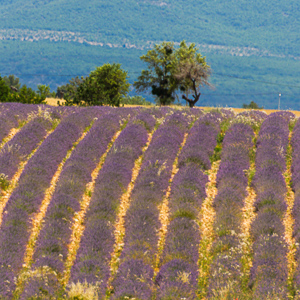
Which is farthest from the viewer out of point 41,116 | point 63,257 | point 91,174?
point 41,116

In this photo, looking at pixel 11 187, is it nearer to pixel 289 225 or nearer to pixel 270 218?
pixel 270 218

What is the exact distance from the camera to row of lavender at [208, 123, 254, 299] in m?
8.89

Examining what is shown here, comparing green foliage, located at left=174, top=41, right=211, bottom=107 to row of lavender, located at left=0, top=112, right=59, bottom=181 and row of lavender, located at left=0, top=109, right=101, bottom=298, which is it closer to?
row of lavender, located at left=0, top=112, right=59, bottom=181

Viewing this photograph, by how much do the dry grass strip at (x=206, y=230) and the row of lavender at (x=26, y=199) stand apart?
14.0ft

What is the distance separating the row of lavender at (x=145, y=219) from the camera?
8703 millimetres

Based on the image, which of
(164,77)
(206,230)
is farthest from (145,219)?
(164,77)

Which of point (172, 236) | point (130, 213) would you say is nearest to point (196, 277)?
point (172, 236)

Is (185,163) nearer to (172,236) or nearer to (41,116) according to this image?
(172,236)

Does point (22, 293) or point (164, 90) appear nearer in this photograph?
point (22, 293)

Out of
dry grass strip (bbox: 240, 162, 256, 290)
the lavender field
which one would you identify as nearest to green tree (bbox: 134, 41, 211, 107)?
the lavender field

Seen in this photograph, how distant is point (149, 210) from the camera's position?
11.2 metres

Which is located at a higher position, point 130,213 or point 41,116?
point 41,116

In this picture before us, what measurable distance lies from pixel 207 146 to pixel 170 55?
51537 millimetres

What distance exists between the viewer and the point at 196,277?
9000 millimetres
